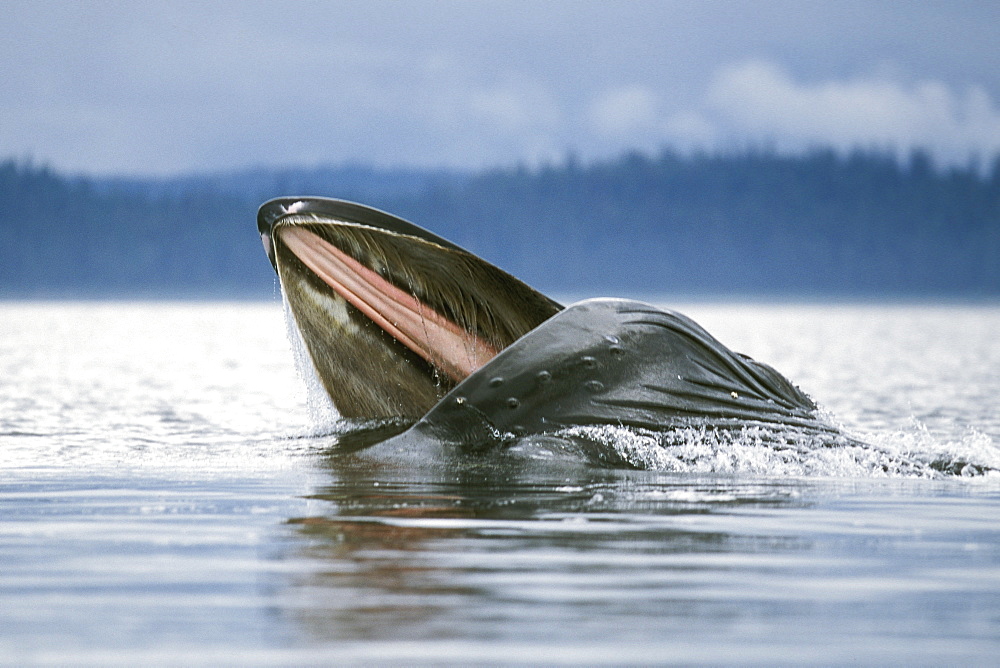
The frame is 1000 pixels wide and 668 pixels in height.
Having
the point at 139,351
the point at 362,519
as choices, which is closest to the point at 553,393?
the point at 362,519

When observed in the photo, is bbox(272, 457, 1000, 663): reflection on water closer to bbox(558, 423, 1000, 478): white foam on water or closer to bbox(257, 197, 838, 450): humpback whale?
bbox(558, 423, 1000, 478): white foam on water

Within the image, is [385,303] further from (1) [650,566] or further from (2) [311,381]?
(1) [650,566]

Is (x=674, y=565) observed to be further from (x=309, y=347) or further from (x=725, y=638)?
(x=309, y=347)

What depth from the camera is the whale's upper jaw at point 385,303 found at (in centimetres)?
998

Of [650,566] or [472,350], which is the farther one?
[472,350]

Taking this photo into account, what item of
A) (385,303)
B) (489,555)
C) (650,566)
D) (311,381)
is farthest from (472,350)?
(650,566)

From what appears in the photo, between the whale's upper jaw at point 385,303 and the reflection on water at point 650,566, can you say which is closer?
the reflection on water at point 650,566

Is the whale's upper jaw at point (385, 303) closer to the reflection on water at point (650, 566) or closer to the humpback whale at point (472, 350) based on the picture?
the humpback whale at point (472, 350)

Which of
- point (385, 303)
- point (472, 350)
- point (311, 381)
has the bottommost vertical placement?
point (311, 381)

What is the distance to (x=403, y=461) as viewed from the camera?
28.8ft

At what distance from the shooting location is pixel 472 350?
10.1 m

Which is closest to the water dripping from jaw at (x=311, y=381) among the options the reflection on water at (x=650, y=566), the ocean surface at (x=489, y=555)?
the ocean surface at (x=489, y=555)

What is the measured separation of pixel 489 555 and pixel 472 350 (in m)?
4.45

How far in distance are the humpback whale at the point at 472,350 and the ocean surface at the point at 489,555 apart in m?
0.28
